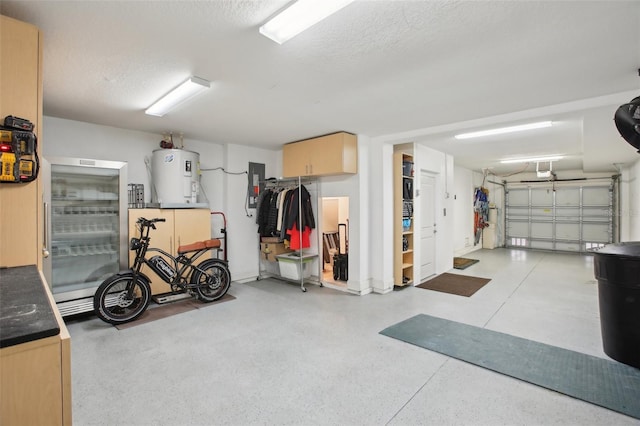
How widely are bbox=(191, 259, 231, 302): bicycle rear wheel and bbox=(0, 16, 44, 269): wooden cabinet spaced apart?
2588 mm

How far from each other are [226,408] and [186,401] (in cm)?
31

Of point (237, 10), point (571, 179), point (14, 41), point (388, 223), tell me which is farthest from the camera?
point (571, 179)

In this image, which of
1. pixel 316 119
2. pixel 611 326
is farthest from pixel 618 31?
pixel 316 119

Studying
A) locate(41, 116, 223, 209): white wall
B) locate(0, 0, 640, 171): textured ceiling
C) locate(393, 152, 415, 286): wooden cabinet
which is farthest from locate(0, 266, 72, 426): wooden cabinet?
locate(393, 152, 415, 286): wooden cabinet

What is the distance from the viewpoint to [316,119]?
3902 millimetres

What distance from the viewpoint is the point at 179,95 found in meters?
2.98

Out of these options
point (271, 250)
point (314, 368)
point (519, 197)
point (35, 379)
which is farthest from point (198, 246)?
point (519, 197)

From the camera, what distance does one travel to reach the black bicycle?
347 centimetres

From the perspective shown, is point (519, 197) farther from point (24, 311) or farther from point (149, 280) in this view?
point (24, 311)

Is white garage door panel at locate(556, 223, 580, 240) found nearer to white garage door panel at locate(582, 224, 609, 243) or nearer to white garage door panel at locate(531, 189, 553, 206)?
white garage door panel at locate(582, 224, 609, 243)

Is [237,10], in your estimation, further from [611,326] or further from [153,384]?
[611,326]

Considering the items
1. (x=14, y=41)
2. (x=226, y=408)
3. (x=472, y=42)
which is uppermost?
(x=472, y=42)

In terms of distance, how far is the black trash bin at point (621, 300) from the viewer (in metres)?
2.50

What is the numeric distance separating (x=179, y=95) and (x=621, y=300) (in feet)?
14.5
